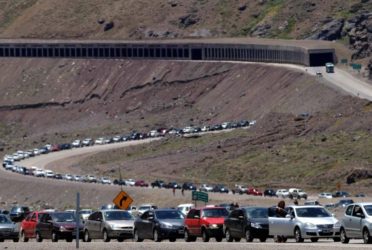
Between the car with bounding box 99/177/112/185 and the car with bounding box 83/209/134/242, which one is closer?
the car with bounding box 83/209/134/242

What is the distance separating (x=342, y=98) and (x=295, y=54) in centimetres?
3828

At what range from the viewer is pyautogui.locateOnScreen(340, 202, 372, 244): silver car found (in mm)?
58869

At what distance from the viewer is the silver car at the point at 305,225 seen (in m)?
62.3

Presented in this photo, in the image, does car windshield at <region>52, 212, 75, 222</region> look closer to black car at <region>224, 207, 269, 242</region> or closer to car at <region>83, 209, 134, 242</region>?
car at <region>83, 209, 134, 242</region>

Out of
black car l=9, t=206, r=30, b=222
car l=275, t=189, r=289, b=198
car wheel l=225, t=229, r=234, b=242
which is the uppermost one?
car wheel l=225, t=229, r=234, b=242

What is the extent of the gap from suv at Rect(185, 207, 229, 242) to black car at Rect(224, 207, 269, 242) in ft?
4.00

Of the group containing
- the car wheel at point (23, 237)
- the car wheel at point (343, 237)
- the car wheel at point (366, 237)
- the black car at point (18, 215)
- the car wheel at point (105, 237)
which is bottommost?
the black car at point (18, 215)

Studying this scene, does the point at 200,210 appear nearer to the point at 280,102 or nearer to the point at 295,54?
the point at 280,102

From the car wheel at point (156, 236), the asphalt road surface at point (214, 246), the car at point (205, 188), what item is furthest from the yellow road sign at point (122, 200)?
the car at point (205, 188)

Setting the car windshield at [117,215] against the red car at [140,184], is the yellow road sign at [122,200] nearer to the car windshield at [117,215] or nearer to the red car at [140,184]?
the car windshield at [117,215]

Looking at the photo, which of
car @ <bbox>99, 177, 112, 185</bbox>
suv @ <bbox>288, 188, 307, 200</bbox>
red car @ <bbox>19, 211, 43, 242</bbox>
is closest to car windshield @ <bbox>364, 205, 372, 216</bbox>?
red car @ <bbox>19, 211, 43, 242</bbox>

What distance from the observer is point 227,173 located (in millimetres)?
143625

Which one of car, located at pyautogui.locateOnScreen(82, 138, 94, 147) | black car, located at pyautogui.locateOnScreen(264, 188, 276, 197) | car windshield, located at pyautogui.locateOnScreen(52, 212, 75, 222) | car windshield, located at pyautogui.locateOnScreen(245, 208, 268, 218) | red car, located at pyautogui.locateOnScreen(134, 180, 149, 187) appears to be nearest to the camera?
car windshield, located at pyautogui.locateOnScreen(245, 208, 268, 218)

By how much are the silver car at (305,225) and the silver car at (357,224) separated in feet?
4.69
